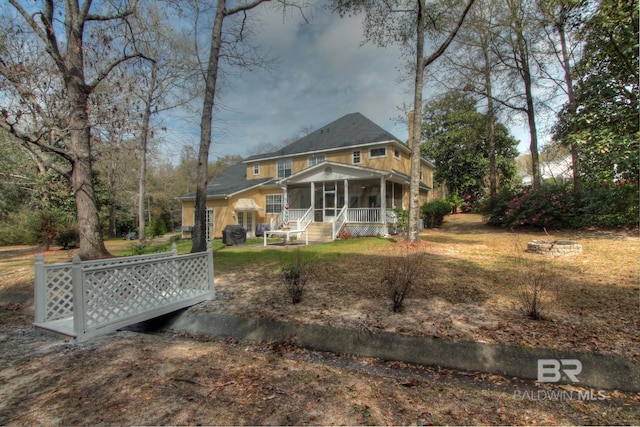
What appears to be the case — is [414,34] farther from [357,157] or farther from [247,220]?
[247,220]

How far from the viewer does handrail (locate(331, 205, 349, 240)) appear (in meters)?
15.1

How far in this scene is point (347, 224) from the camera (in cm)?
1600

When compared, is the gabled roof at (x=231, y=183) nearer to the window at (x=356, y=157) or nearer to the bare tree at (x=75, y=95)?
the window at (x=356, y=157)

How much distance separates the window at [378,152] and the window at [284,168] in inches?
259

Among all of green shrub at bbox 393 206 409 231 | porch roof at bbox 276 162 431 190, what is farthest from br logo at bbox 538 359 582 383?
porch roof at bbox 276 162 431 190

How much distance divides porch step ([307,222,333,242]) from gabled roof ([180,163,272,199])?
642cm

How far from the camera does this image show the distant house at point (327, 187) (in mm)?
Result: 15812

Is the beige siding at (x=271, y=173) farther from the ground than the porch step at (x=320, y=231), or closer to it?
farther from the ground

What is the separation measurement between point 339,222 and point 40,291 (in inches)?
481

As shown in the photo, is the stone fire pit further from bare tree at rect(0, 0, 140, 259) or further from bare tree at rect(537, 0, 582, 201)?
bare tree at rect(0, 0, 140, 259)

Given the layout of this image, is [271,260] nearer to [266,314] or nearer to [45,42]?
[266,314]

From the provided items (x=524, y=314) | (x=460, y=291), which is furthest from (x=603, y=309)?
(x=460, y=291)

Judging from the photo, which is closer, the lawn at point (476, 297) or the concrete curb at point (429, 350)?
the concrete curb at point (429, 350)

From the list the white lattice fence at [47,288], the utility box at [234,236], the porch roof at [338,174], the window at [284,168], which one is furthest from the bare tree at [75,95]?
the window at [284,168]
